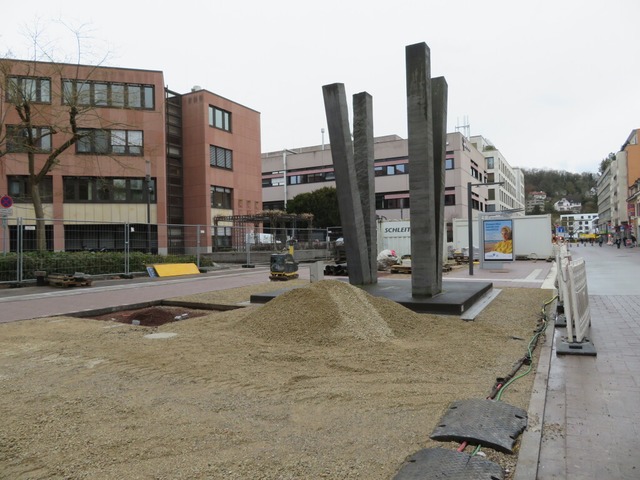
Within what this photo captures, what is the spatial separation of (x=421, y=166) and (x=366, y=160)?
235 cm

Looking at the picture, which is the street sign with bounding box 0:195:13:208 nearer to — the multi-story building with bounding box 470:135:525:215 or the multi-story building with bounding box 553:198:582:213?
the multi-story building with bounding box 470:135:525:215

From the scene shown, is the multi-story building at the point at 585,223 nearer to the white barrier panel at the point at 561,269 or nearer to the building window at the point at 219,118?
the building window at the point at 219,118

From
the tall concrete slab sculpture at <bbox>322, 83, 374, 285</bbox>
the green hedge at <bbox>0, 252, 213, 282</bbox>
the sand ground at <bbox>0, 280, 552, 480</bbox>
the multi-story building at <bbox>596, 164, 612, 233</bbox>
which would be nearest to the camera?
the sand ground at <bbox>0, 280, 552, 480</bbox>

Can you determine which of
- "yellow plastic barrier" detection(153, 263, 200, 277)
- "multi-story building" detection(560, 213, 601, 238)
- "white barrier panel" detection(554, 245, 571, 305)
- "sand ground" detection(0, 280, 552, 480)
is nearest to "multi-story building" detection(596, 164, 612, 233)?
"multi-story building" detection(560, 213, 601, 238)

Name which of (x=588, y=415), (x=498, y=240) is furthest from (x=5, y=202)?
(x=498, y=240)

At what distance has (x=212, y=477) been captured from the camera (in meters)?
2.76

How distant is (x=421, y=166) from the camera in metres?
9.70

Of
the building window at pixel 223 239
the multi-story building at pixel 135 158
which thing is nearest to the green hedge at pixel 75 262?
the multi-story building at pixel 135 158

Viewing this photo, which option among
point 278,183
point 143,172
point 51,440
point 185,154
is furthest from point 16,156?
point 278,183

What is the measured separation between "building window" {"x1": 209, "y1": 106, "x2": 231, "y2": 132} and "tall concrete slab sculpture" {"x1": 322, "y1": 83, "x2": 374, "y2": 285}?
1312 inches

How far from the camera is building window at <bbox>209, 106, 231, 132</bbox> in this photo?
42.6 m

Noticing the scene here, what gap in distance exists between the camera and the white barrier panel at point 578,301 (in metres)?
5.83

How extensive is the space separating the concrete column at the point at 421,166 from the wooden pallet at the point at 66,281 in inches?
420

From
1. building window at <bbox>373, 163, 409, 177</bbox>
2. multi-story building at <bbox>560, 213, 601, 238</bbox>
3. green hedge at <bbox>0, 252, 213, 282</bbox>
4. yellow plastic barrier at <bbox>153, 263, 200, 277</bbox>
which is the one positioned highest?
building window at <bbox>373, 163, 409, 177</bbox>
